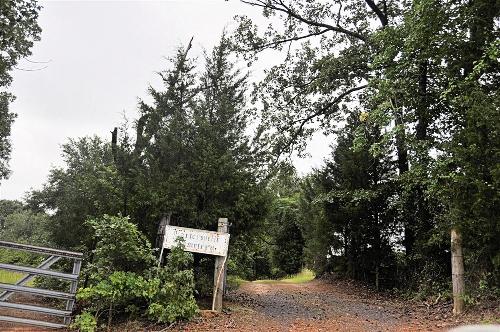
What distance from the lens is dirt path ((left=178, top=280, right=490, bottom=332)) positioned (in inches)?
308

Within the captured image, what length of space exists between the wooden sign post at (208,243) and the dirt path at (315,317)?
1.86 feet

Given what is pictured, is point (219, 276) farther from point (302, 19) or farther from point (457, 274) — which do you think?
point (302, 19)

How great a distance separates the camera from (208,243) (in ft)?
28.4

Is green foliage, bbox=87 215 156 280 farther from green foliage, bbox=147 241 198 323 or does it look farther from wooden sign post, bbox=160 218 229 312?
wooden sign post, bbox=160 218 229 312

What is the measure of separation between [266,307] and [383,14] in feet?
45.9

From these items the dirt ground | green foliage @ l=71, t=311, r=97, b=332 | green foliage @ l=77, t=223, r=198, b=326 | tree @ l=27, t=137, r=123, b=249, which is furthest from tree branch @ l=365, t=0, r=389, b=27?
green foliage @ l=71, t=311, r=97, b=332

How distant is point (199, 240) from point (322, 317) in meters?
3.34

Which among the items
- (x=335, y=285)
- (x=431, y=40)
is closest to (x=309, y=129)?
Answer: (x=335, y=285)

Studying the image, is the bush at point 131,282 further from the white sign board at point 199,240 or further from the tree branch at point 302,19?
the tree branch at point 302,19

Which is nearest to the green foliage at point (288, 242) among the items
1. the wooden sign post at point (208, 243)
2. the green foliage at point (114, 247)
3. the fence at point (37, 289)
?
the wooden sign post at point (208, 243)

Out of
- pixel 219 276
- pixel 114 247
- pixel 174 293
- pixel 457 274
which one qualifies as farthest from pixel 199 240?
pixel 457 274

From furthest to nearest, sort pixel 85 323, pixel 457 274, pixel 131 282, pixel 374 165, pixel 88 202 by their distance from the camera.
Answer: pixel 374 165, pixel 88 202, pixel 457 274, pixel 131 282, pixel 85 323

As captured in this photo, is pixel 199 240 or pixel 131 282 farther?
pixel 199 240

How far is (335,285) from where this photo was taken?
1681cm
